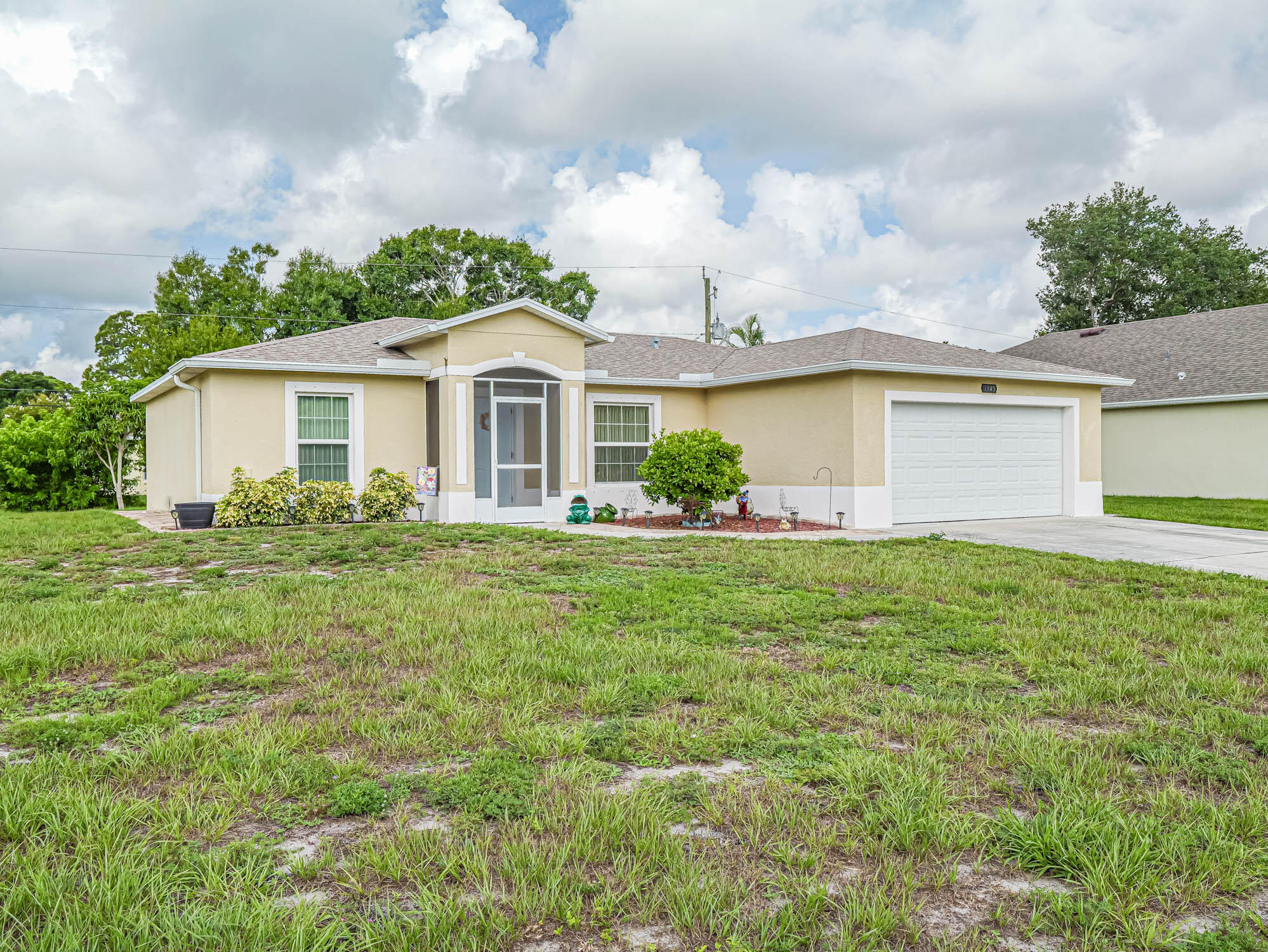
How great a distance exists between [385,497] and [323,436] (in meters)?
1.57

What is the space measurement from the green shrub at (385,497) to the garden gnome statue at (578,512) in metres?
2.82

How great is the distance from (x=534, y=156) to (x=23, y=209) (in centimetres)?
1448

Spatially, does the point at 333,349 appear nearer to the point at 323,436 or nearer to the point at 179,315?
the point at 323,436

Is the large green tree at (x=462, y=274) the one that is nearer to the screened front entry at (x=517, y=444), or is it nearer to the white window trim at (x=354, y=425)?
the screened front entry at (x=517, y=444)

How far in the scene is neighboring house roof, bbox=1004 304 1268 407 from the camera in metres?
19.5

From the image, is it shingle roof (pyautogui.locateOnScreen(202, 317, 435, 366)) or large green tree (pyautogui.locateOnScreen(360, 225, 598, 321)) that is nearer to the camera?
shingle roof (pyautogui.locateOnScreen(202, 317, 435, 366))

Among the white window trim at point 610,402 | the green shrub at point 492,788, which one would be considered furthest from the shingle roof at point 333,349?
the green shrub at point 492,788

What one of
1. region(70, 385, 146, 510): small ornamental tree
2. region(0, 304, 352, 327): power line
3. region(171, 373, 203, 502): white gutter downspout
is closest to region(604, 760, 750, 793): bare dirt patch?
region(171, 373, 203, 502): white gutter downspout

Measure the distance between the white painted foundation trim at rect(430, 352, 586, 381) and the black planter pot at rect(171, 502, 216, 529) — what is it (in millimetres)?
4307

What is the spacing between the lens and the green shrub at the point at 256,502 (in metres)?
13.0

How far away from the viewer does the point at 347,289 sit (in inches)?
1331

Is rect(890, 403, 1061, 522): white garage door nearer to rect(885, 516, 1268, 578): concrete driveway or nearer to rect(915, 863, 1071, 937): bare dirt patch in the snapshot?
rect(885, 516, 1268, 578): concrete driveway

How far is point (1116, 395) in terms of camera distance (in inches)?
850

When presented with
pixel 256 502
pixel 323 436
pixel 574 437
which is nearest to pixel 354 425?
pixel 323 436
